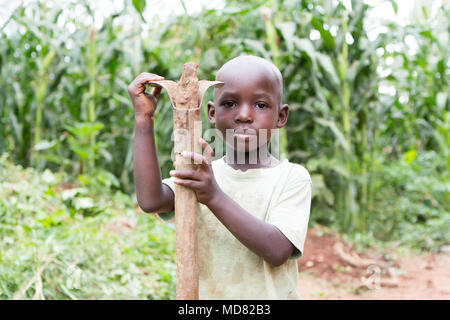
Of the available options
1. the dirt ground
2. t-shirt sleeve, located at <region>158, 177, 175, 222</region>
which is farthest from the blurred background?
t-shirt sleeve, located at <region>158, 177, 175, 222</region>

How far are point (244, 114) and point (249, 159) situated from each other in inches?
5.7

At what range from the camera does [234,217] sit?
0.88 meters

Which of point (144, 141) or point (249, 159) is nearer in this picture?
point (144, 141)

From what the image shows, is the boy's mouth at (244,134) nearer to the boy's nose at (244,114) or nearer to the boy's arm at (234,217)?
the boy's nose at (244,114)

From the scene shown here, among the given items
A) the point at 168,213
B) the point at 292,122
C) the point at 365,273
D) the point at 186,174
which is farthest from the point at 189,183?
the point at 292,122

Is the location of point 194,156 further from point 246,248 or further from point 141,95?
point 246,248

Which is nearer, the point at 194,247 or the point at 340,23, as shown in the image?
the point at 194,247

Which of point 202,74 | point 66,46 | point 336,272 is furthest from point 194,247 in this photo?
point 66,46

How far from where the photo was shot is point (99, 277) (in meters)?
2.14

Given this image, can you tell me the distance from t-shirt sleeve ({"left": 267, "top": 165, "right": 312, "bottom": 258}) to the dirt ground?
1.81 m

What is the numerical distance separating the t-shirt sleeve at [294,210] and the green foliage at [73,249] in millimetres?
1172

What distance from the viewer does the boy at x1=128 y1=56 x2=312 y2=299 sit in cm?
94
